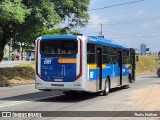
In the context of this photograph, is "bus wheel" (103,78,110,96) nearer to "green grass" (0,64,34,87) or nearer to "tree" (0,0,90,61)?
"tree" (0,0,90,61)

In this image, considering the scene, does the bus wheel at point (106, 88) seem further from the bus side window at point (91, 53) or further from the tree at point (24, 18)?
the tree at point (24, 18)

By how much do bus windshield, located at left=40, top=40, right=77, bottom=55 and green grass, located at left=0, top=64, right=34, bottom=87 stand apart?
1081 centimetres

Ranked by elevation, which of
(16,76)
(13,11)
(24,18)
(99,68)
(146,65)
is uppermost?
(13,11)

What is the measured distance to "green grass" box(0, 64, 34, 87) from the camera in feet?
101

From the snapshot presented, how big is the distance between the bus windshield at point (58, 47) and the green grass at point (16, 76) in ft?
35.5

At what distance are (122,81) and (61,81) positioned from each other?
833cm

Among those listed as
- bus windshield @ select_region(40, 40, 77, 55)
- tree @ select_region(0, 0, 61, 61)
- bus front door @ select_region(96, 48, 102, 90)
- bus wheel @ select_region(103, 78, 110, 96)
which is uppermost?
tree @ select_region(0, 0, 61, 61)

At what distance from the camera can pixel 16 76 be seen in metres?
32.9

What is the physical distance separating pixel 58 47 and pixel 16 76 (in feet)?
49.5

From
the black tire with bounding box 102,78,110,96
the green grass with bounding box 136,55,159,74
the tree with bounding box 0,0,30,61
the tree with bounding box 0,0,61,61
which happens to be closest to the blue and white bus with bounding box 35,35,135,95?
the black tire with bounding box 102,78,110,96

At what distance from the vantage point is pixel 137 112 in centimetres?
1415

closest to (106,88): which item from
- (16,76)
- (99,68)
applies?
(99,68)

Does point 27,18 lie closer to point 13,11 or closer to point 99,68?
point 13,11

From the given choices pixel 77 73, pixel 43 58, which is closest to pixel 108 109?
pixel 77 73
